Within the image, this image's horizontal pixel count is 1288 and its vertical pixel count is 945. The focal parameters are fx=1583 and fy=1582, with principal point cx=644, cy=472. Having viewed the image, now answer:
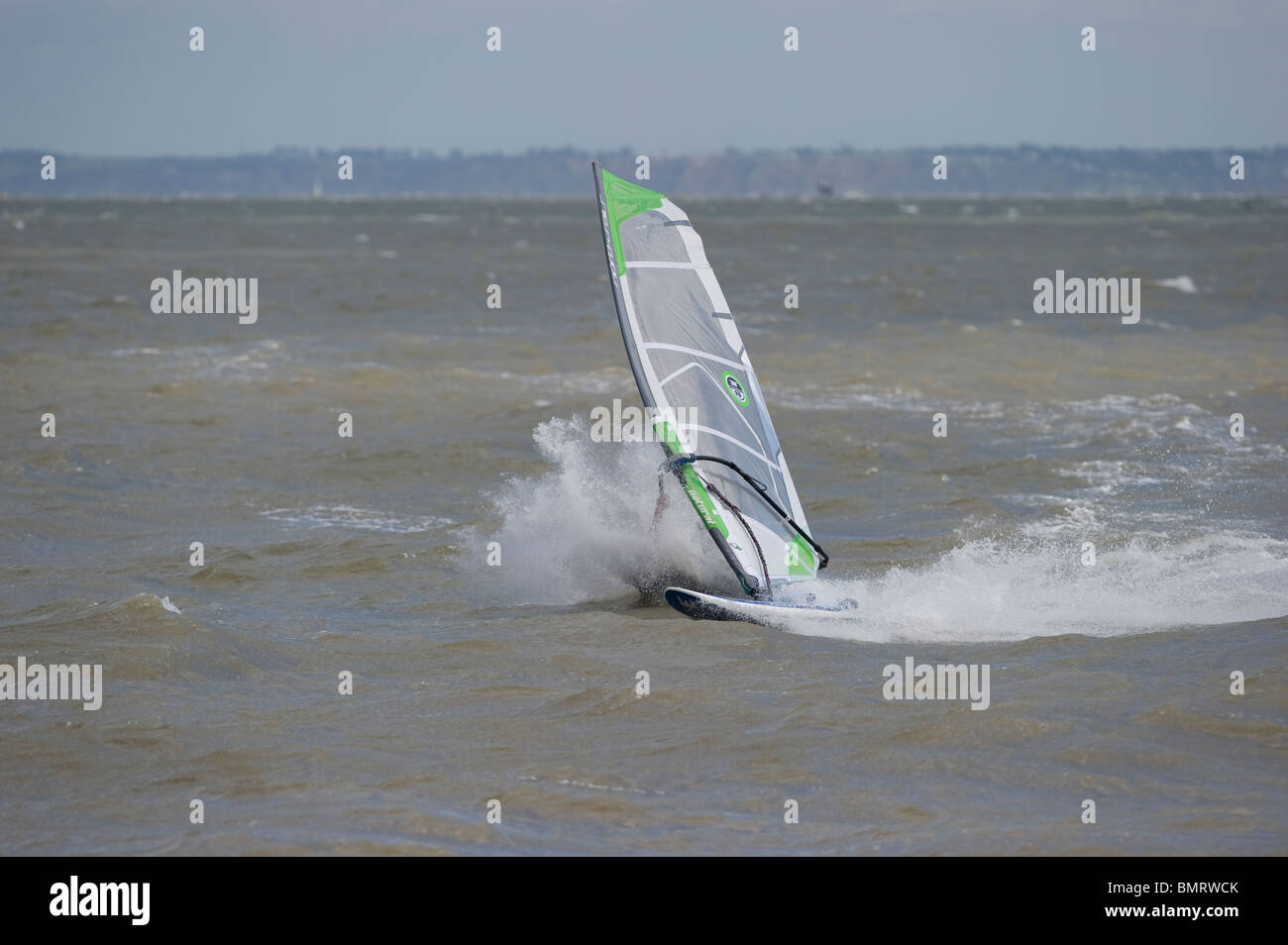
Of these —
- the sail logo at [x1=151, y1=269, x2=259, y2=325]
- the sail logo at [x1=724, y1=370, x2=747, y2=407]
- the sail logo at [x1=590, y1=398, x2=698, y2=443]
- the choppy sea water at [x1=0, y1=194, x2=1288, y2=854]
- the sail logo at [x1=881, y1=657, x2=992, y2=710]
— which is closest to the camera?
the choppy sea water at [x1=0, y1=194, x2=1288, y2=854]

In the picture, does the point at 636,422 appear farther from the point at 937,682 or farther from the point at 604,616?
the point at 937,682

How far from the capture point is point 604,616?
770 cm

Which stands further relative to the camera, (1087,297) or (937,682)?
(1087,297)

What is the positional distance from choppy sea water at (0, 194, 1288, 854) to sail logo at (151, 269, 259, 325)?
549cm

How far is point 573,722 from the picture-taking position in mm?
6047

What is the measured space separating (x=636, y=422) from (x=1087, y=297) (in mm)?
19880

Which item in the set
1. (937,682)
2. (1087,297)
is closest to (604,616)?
(937,682)

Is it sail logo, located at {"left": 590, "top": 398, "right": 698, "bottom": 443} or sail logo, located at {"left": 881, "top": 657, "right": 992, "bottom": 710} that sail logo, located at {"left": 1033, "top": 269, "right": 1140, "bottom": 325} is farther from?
sail logo, located at {"left": 881, "top": 657, "right": 992, "bottom": 710}

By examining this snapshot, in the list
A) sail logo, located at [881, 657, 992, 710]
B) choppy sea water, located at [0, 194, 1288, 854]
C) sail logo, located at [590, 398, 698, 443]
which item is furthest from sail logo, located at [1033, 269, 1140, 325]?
sail logo, located at [881, 657, 992, 710]

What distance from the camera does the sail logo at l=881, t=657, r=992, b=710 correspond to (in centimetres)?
627

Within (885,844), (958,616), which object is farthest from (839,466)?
(885,844)

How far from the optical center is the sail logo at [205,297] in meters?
24.3

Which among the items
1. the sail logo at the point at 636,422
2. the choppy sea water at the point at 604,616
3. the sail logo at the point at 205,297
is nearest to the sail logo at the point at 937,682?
the choppy sea water at the point at 604,616

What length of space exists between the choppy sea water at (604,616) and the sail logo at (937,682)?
0.30 feet
